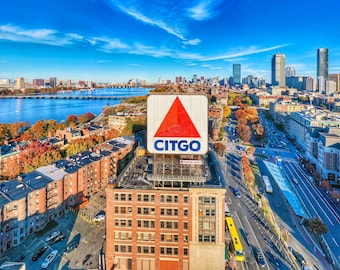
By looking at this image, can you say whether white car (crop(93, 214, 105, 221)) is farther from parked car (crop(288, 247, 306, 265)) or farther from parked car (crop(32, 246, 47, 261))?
parked car (crop(288, 247, 306, 265))

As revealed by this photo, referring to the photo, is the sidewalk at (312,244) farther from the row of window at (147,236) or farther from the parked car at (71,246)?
the parked car at (71,246)

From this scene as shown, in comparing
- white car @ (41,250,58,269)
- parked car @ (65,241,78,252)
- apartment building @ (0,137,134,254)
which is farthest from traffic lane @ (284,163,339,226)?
white car @ (41,250,58,269)

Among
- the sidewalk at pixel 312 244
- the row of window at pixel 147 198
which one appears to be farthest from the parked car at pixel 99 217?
the sidewalk at pixel 312 244

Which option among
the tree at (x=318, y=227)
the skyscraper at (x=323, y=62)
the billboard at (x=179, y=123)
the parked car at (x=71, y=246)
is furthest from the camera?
the skyscraper at (x=323, y=62)

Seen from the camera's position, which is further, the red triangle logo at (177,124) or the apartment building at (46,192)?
the apartment building at (46,192)

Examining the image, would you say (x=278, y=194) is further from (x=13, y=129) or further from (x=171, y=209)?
→ (x=13, y=129)

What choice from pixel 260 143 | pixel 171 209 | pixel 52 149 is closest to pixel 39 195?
pixel 171 209
